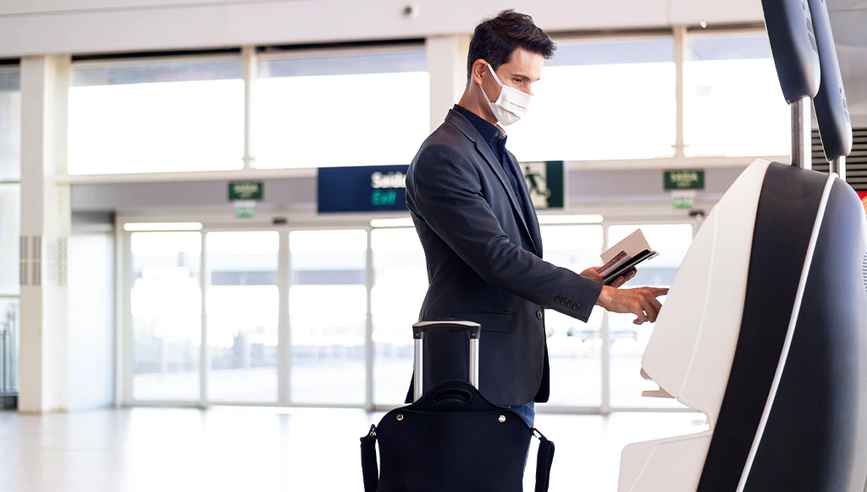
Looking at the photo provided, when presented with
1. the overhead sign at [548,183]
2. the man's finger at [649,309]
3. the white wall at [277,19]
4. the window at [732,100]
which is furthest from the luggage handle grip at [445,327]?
the window at [732,100]

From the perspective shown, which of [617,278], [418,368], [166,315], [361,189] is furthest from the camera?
[166,315]

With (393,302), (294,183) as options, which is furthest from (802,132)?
(393,302)

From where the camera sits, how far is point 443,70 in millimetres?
9688

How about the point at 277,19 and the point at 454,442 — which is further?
A: the point at 277,19

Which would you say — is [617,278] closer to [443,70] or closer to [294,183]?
[443,70]

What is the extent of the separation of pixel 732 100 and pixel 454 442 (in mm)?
8916

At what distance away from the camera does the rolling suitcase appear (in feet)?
5.19

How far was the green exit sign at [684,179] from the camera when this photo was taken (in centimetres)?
928

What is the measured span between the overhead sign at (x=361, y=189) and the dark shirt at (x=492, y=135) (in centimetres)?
765

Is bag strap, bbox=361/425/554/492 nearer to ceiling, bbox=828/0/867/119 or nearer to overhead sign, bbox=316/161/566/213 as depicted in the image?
ceiling, bbox=828/0/867/119

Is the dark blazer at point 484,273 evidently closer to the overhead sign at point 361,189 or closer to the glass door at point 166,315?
the overhead sign at point 361,189

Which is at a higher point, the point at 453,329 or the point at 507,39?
the point at 507,39

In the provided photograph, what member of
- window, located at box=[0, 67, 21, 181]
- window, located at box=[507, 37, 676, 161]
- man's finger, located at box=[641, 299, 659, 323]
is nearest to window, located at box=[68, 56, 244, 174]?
window, located at box=[0, 67, 21, 181]

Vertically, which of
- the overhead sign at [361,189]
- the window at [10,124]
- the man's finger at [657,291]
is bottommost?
the man's finger at [657,291]
